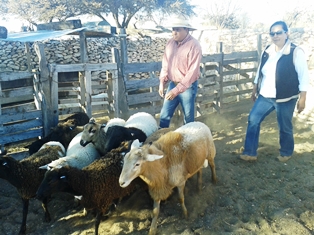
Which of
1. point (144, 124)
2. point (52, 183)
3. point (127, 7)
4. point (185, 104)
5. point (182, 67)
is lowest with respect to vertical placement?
point (52, 183)

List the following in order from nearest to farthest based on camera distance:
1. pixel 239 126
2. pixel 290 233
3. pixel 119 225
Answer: pixel 290 233, pixel 119 225, pixel 239 126

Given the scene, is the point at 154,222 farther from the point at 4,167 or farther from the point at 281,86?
the point at 281,86

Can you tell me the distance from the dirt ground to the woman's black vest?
4.67 feet

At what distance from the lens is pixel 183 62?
4.84 m

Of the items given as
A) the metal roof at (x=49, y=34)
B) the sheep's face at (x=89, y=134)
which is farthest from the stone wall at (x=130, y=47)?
the sheep's face at (x=89, y=134)

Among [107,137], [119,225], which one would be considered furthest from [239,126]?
[119,225]

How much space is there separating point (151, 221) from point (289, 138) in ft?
10.4

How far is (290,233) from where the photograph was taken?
11.3ft

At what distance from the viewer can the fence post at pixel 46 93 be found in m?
5.42

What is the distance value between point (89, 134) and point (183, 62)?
2030 mm

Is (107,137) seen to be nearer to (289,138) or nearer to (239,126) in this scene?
(289,138)

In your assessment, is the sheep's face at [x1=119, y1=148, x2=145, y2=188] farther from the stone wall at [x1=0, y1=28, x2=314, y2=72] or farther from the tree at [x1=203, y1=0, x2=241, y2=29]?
the tree at [x1=203, y1=0, x2=241, y2=29]

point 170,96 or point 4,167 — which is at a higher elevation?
point 170,96

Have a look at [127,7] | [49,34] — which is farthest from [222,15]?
[49,34]
